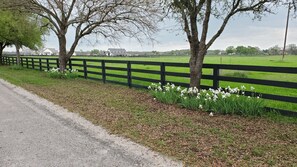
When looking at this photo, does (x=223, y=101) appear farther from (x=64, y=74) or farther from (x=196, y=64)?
(x=64, y=74)

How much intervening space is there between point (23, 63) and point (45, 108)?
21.0 meters

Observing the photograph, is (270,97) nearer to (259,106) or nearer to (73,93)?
(259,106)

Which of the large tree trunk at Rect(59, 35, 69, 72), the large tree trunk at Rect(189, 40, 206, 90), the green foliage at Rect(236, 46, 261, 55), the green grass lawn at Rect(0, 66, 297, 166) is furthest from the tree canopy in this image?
the green foliage at Rect(236, 46, 261, 55)

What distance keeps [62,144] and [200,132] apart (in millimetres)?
2456

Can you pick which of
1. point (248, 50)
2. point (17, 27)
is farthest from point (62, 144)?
point (248, 50)

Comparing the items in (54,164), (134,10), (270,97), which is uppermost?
(134,10)

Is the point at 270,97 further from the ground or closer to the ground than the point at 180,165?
further from the ground

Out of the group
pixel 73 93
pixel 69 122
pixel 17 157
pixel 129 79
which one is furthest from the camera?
pixel 129 79

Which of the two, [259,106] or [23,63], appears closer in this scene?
[259,106]

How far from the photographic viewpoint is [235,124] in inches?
214

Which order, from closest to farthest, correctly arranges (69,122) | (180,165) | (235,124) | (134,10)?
(180,165) < (235,124) < (69,122) < (134,10)

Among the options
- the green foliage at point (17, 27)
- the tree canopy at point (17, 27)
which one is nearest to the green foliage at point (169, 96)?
the green foliage at point (17, 27)

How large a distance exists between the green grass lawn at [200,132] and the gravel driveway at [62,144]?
0.94ft

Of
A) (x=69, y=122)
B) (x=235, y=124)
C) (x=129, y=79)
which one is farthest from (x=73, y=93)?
(x=235, y=124)
